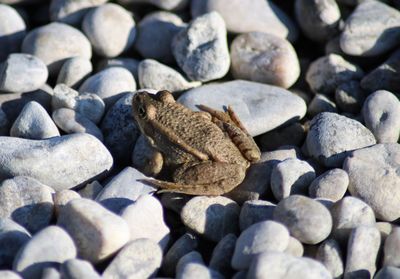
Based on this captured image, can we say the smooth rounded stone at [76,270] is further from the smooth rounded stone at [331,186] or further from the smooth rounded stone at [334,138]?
the smooth rounded stone at [334,138]

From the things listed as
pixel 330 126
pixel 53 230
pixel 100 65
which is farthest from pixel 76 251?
pixel 100 65

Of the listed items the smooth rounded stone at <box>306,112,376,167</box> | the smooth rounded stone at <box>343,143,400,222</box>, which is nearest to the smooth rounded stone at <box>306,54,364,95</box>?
the smooth rounded stone at <box>306,112,376,167</box>

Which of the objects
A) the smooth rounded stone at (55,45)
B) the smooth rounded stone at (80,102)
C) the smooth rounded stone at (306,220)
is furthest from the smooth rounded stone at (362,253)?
the smooth rounded stone at (55,45)

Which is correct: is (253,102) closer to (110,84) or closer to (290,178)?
(290,178)

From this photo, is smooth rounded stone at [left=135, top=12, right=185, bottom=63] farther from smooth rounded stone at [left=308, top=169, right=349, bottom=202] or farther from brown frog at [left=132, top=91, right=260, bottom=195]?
smooth rounded stone at [left=308, top=169, right=349, bottom=202]

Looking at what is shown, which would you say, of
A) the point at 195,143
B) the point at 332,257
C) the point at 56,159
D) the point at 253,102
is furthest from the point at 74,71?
the point at 332,257

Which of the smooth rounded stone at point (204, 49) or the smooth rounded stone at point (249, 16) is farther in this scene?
the smooth rounded stone at point (249, 16)
